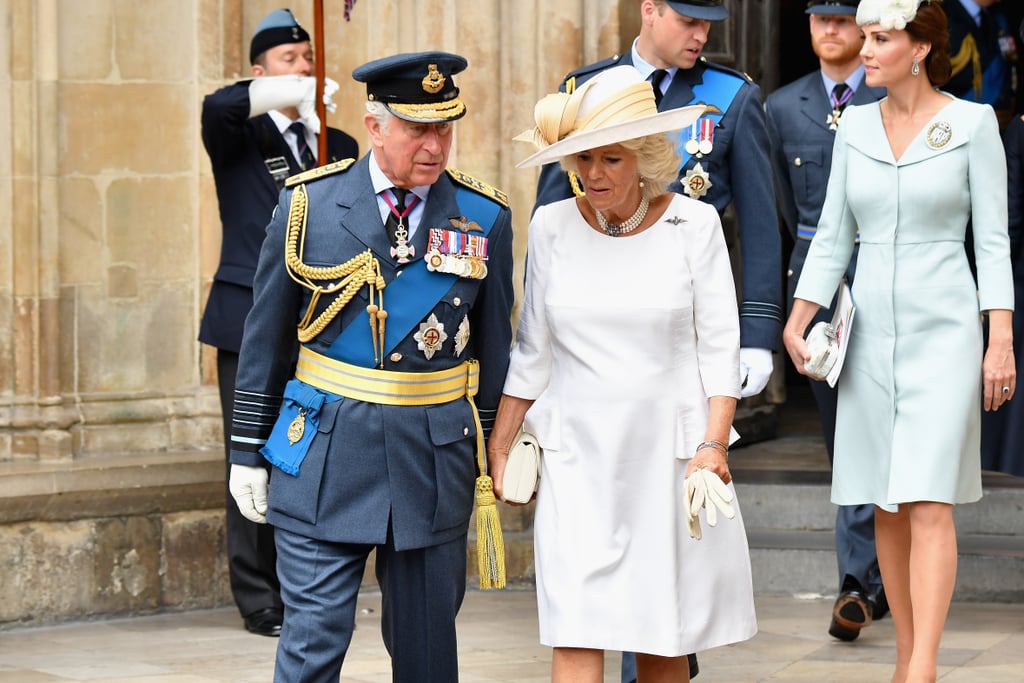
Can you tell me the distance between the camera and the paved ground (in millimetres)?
5914

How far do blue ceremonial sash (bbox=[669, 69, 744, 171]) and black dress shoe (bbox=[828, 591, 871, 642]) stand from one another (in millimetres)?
1714

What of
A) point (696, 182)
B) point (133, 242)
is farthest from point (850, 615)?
point (133, 242)

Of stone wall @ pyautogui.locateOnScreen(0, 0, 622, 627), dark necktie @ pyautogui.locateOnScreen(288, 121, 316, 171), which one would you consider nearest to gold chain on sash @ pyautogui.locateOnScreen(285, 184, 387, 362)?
dark necktie @ pyautogui.locateOnScreen(288, 121, 316, 171)

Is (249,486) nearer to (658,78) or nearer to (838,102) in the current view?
(658,78)

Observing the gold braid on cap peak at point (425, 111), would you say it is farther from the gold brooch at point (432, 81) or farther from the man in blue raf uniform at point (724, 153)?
the man in blue raf uniform at point (724, 153)

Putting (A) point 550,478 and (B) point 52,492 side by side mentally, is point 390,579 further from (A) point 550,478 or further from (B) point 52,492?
(B) point 52,492

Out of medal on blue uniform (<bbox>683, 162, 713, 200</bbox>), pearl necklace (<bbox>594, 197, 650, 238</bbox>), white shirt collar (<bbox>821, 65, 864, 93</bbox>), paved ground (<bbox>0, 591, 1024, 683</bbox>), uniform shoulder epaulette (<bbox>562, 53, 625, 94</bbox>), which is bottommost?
paved ground (<bbox>0, 591, 1024, 683</bbox>)

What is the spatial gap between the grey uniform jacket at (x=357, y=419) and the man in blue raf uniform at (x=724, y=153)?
3.36ft

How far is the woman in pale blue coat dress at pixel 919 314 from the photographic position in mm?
5398

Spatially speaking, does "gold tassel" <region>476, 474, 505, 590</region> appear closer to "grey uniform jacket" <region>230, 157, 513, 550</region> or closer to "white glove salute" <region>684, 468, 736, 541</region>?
"grey uniform jacket" <region>230, 157, 513, 550</region>

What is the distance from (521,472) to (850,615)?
2193mm

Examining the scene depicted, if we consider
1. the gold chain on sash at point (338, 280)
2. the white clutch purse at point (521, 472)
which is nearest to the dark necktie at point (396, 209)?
the gold chain on sash at point (338, 280)

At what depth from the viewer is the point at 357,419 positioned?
171 inches

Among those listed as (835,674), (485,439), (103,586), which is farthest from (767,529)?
(485,439)
